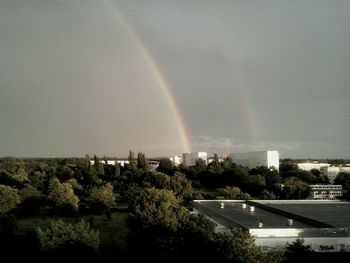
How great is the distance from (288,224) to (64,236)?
9409 millimetres

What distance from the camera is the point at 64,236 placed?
17.6 m

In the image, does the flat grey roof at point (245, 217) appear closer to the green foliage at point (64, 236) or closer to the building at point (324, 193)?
the green foliage at point (64, 236)

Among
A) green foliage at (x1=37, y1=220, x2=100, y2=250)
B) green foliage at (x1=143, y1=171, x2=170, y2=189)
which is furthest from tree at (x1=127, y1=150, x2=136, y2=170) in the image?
green foliage at (x1=37, y1=220, x2=100, y2=250)

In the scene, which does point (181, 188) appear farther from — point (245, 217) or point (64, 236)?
point (64, 236)

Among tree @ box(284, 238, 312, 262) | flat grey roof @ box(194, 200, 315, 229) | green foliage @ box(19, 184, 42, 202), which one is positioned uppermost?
green foliage @ box(19, 184, 42, 202)

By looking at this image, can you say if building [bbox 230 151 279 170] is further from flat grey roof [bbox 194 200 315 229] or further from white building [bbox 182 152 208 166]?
flat grey roof [bbox 194 200 315 229]

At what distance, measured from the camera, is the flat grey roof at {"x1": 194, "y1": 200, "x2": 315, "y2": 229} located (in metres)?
20.9

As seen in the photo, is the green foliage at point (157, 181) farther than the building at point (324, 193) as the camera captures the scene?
No

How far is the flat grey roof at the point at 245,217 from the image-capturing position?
20.9 metres

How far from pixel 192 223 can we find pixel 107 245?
601cm

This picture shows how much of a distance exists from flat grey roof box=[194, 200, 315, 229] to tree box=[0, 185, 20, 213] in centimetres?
1249

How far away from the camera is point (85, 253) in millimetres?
16922

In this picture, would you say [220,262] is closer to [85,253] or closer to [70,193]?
[85,253]

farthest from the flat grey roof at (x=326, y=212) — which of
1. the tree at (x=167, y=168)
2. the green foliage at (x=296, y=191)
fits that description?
the tree at (x=167, y=168)
